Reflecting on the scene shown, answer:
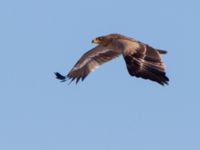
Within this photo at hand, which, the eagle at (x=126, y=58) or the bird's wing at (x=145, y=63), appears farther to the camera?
the eagle at (x=126, y=58)

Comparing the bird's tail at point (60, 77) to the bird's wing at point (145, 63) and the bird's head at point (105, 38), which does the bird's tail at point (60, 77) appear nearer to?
the bird's head at point (105, 38)

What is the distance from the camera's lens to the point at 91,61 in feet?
163

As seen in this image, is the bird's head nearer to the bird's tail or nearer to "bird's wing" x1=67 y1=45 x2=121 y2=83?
"bird's wing" x1=67 y1=45 x2=121 y2=83

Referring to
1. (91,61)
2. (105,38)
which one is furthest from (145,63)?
(91,61)

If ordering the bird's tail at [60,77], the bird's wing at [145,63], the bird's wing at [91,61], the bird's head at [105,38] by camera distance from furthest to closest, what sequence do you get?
the bird's wing at [91,61], the bird's tail at [60,77], the bird's head at [105,38], the bird's wing at [145,63]

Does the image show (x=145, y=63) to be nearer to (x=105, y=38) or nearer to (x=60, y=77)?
(x=105, y=38)

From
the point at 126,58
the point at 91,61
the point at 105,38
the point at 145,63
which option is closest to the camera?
the point at 145,63

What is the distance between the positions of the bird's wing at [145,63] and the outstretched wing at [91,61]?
444 cm

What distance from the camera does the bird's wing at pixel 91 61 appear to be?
49188 millimetres

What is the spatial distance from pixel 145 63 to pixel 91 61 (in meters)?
8.08

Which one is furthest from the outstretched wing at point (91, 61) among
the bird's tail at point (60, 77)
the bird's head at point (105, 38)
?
the bird's tail at point (60, 77)

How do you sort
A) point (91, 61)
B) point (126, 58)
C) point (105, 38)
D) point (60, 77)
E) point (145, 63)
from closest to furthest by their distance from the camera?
point (145, 63) → point (126, 58) → point (60, 77) → point (105, 38) → point (91, 61)

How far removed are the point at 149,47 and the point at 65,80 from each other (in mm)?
5719

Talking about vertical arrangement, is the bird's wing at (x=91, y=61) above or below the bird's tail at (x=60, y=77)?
above
